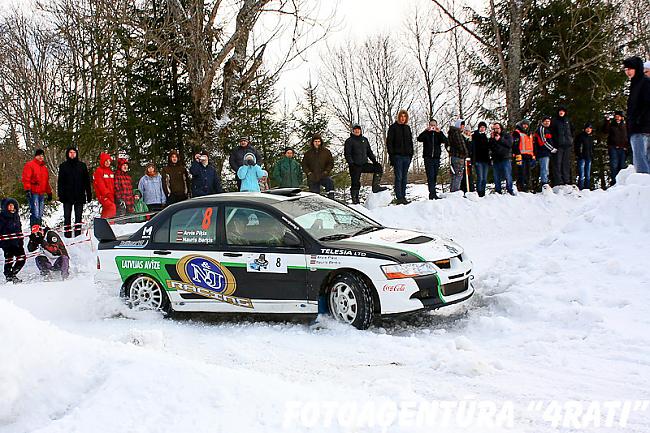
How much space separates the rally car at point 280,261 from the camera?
253 inches

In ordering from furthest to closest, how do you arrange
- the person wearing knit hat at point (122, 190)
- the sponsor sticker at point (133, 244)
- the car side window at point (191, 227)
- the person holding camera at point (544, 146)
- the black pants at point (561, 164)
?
the black pants at point (561, 164)
the person holding camera at point (544, 146)
the person wearing knit hat at point (122, 190)
the sponsor sticker at point (133, 244)
the car side window at point (191, 227)

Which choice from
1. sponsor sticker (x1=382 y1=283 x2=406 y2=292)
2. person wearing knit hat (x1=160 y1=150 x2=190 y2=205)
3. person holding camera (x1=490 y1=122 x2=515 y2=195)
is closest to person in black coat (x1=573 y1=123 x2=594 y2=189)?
person holding camera (x1=490 y1=122 x2=515 y2=195)

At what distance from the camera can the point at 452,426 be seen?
3.61 metres

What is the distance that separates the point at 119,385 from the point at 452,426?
6.97 ft

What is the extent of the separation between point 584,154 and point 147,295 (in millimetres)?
13737

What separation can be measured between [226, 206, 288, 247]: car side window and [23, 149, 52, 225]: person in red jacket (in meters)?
7.70

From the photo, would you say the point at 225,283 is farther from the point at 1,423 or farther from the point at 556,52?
the point at 556,52

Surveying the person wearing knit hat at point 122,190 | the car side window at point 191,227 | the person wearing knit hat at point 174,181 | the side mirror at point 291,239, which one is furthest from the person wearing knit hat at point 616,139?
the person wearing knit hat at point 122,190

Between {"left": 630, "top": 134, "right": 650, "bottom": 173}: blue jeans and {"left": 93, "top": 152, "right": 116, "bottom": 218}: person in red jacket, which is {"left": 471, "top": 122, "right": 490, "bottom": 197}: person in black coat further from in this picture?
{"left": 93, "top": 152, "right": 116, "bottom": 218}: person in red jacket

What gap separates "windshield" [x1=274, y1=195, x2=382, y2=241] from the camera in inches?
279

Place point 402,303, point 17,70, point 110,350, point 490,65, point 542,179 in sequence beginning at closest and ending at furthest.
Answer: point 110,350, point 402,303, point 542,179, point 490,65, point 17,70

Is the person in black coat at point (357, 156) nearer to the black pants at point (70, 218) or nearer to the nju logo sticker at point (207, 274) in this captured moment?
the black pants at point (70, 218)

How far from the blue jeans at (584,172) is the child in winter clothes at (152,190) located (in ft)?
38.6

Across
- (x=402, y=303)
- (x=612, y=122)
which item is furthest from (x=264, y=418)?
(x=612, y=122)
